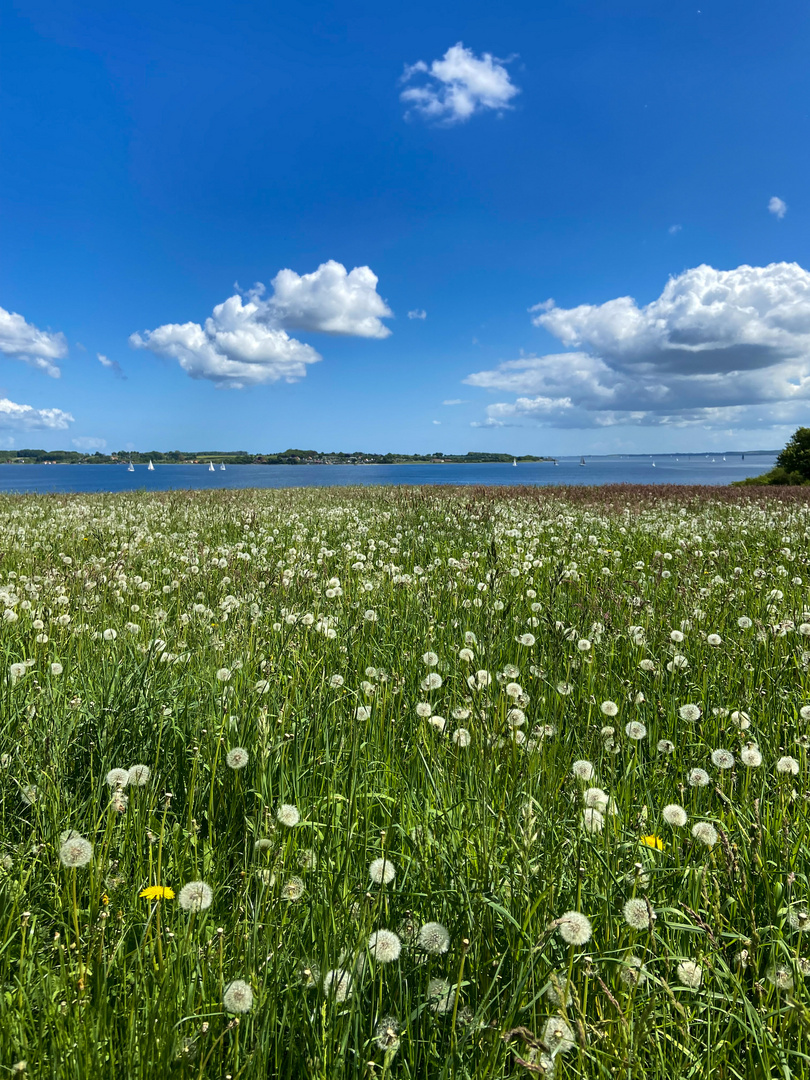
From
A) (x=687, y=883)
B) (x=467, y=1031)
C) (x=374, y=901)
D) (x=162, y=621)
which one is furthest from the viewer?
(x=162, y=621)

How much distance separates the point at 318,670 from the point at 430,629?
86 cm

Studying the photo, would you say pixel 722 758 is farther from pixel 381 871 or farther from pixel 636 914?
pixel 381 871

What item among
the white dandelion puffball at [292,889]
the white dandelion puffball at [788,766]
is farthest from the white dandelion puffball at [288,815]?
the white dandelion puffball at [788,766]

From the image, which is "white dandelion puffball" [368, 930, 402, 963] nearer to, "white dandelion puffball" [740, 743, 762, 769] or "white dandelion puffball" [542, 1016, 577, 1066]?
"white dandelion puffball" [542, 1016, 577, 1066]

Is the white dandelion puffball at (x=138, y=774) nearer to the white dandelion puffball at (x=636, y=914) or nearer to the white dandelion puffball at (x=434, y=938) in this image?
the white dandelion puffball at (x=434, y=938)

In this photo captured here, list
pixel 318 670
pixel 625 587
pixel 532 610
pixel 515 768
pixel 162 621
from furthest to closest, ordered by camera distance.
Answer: pixel 625 587
pixel 532 610
pixel 162 621
pixel 318 670
pixel 515 768

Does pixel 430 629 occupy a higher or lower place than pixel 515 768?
higher

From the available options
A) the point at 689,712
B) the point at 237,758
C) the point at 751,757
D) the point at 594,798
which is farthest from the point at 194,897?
the point at 689,712

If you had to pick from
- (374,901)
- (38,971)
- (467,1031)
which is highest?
(374,901)

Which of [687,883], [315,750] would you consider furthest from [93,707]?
[687,883]

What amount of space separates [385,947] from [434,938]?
5.3 inches

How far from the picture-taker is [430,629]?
13.8 ft

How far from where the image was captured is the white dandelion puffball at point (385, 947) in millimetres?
1443

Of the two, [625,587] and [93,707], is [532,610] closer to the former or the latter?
[625,587]
